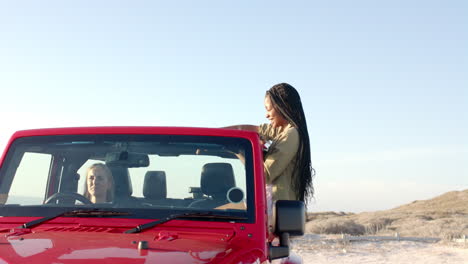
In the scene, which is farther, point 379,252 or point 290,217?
point 379,252

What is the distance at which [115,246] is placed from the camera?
11.0 feet

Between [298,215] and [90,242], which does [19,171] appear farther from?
[298,215]

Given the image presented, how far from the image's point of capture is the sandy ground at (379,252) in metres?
13.7

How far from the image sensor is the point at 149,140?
420cm

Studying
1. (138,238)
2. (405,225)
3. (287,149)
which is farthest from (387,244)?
(138,238)

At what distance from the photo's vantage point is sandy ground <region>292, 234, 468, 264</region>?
44.9 feet

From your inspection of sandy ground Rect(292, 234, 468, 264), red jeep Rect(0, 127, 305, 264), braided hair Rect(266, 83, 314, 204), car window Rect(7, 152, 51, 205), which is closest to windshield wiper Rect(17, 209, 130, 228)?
red jeep Rect(0, 127, 305, 264)

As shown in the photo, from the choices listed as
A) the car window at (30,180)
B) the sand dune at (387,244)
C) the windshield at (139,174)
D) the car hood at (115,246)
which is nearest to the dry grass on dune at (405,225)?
the sand dune at (387,244)

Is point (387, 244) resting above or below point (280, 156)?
below

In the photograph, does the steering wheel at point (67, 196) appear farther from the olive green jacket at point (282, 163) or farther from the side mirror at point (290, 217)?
the olive green jacket at point (282, 163)

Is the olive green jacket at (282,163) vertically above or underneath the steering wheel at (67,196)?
above

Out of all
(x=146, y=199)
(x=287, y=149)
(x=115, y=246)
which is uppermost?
(x=287, y=149)

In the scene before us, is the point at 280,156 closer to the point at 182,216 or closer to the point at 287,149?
the point at 287,149

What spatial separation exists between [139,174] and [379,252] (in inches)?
443
